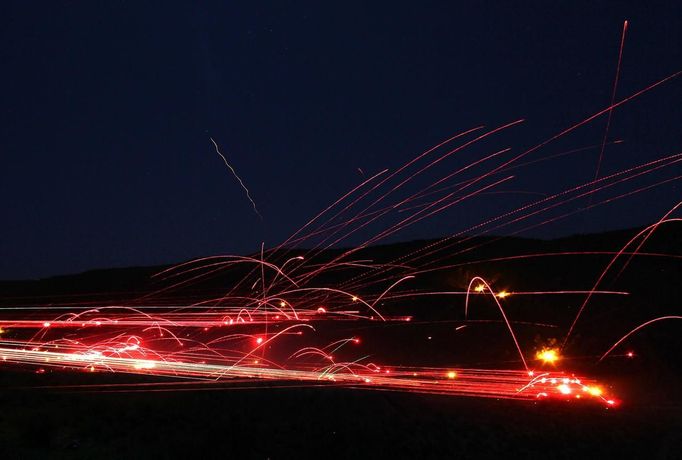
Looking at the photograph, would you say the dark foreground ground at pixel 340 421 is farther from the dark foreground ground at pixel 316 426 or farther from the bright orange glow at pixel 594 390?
the bright orange glow at pixel 594 390

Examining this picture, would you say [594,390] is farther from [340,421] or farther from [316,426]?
[316,426]

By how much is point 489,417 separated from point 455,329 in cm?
1186

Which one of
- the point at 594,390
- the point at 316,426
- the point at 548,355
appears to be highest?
the point at 548,355

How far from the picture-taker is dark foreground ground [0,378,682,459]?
36.3 ft

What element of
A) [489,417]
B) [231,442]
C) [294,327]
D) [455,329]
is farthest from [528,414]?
[294,327]

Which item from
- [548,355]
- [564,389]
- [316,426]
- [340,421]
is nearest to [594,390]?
[564,389]

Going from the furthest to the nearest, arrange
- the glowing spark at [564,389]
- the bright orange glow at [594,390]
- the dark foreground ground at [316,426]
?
the bright orange glow at [594,390] < the glowing spark at [564,389] < the dark foreground ground at [316,426]

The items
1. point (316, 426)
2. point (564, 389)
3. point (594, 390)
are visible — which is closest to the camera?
point (316, 426)

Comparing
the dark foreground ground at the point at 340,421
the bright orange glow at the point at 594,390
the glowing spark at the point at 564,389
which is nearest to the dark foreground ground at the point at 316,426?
the dark foreground ground at the point at 340,421

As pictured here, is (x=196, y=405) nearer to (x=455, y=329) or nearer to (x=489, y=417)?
(x=489, y=417)

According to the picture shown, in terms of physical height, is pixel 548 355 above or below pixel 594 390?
above

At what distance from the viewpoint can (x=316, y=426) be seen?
12523 millimetres

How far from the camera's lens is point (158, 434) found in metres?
11.5

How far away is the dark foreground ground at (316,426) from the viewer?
36.3ft
